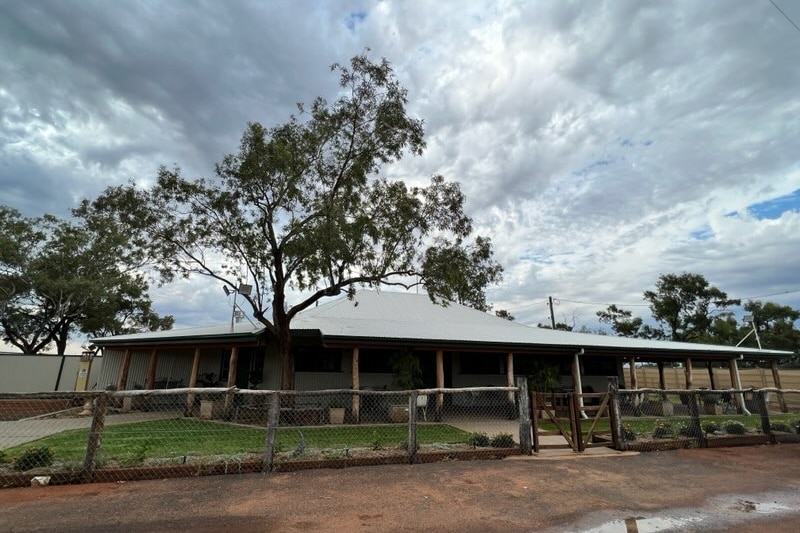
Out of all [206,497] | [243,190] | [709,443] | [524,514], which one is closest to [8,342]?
[243,190]

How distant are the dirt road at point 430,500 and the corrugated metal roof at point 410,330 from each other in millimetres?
6919

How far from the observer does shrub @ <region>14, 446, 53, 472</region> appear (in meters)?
5.60

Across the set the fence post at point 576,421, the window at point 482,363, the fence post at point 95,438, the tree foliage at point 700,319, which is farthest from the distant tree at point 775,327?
the fence post at point 95,438

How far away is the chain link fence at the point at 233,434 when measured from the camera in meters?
5.74

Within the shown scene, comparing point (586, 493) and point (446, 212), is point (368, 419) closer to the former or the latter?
point (446, 212)

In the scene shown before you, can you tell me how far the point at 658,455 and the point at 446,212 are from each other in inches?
296

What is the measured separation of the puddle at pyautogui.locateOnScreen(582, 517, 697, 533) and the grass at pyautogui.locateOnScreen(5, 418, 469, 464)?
150 inches

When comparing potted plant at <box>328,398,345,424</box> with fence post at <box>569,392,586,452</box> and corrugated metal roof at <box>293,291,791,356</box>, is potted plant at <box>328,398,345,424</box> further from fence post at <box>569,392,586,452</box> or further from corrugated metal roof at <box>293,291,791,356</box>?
fence post at <box>569,392,586,452</box>

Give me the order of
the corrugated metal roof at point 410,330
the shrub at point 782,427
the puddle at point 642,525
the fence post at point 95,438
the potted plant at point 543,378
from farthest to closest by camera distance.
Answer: the potted plant at point 543,378 → the corrugated metal roof at point 410,330 → the shrub at point 782,427 → the fence post at point 95,438 → the puddle at point 642,525

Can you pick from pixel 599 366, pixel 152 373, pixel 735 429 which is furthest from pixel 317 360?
pixel 599 366

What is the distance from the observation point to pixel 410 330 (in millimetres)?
15227

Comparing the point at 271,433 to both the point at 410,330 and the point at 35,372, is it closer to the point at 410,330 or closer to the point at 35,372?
the point at 410,330

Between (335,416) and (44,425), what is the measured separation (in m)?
7.55

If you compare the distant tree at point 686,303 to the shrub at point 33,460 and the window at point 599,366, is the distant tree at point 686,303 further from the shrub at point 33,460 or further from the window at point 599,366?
the shrub at point 33,460
